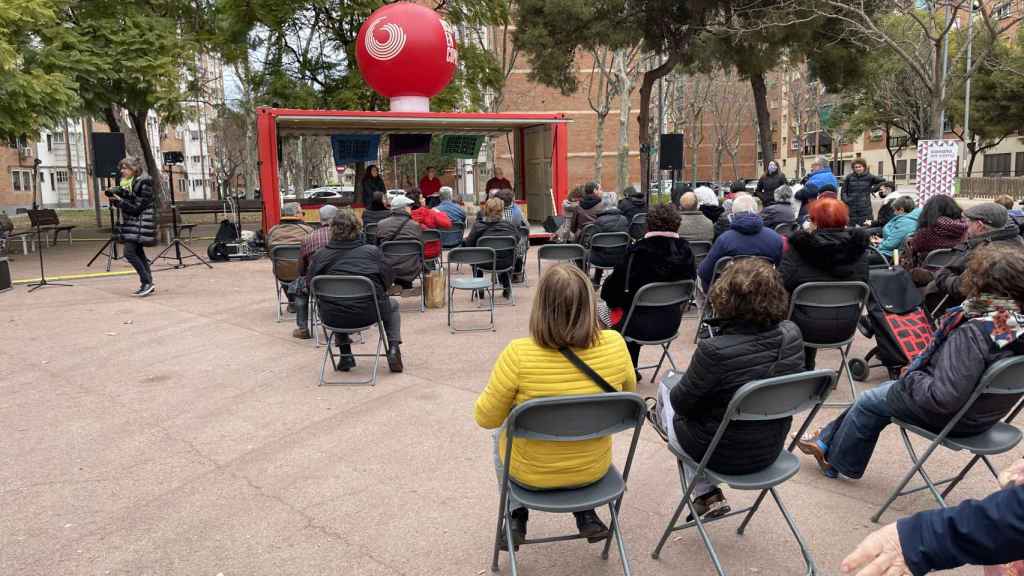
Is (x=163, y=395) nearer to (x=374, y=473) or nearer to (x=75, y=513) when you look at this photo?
(x=75, y=513)

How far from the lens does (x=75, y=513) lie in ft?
11.7

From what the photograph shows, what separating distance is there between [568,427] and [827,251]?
3.17 metres

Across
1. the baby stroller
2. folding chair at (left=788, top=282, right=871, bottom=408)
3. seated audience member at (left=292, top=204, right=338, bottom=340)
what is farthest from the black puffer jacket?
the baby stroller

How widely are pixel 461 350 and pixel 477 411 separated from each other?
385cm

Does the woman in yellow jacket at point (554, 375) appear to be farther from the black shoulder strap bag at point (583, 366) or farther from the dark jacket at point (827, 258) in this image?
the dark jacket at point (827, 258)

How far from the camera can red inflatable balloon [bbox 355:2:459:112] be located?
576 inches

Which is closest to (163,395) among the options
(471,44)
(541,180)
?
(541,180)

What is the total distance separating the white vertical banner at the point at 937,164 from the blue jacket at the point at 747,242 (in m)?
7.51

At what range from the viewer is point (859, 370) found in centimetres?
538

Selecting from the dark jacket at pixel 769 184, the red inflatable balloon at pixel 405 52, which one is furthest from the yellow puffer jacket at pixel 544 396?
the red inflatable balloon at pixel 405 52

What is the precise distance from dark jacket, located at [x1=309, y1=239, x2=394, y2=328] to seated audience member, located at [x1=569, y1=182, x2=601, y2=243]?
14.6 ft

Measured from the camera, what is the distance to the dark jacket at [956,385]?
114 inches

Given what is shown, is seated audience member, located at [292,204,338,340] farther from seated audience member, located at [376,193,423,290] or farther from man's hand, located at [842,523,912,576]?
man's hand, located at [842,523,912,576]

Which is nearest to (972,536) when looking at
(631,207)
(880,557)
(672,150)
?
(880,557)
